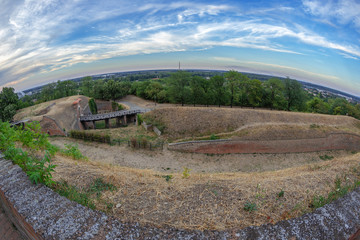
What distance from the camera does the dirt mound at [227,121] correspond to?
1809 cm

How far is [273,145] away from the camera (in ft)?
53.9

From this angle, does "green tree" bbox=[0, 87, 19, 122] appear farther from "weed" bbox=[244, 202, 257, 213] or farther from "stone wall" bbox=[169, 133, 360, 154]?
"weed" bbox=[244, 202, 257, 213]

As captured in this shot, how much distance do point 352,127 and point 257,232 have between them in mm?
24982

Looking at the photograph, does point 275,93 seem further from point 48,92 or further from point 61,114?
point 48,92

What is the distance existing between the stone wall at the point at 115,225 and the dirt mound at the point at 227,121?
1525cm

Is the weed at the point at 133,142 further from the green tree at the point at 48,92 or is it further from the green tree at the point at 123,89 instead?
the green tree at the point at 48,92

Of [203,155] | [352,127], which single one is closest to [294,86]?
[352,127]

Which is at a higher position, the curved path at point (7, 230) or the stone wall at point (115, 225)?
the stone wall at point (115, 225)

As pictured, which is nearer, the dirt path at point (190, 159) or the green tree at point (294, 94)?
the dirt path at point (190, 159)

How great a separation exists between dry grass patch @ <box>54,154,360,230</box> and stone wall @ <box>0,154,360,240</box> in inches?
11.9

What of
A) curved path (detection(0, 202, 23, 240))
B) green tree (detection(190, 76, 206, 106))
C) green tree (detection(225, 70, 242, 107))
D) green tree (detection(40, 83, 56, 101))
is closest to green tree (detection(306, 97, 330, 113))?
green tree (detection(225, 70, 242, 107))

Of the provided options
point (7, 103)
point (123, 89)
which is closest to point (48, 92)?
point (7, 103)

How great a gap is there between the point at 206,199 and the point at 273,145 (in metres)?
15.7

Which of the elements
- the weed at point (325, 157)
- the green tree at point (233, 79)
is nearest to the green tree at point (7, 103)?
the green tree at point (233, 79)
